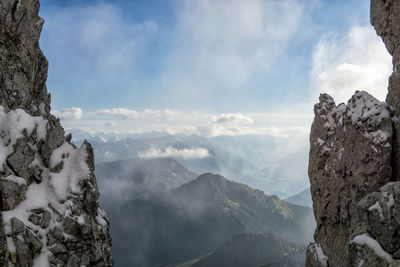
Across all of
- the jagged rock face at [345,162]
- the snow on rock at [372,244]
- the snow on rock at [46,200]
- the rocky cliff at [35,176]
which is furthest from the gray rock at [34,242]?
the jagged rock face at [345,162]

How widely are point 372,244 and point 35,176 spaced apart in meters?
41.5

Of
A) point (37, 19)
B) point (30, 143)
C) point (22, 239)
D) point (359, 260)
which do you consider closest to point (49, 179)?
point (30, 143)

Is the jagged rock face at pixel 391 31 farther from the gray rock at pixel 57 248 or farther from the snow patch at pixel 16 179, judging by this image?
the snow patch at pixel 16 179

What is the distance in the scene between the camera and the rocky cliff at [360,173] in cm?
2788

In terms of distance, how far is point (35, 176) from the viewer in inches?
1309

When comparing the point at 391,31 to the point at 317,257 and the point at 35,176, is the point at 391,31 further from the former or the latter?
the point at 35,176

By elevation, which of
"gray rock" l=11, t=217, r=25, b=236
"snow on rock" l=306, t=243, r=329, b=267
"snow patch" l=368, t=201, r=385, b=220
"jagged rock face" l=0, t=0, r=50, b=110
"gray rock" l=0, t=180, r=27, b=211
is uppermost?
"jagged rock face" l=0, t=0, r=50, b=110

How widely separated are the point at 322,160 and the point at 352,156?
769 centimetres

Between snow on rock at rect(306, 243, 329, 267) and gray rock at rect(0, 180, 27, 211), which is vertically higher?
gray rock at rect(0, 180, 27, 211)

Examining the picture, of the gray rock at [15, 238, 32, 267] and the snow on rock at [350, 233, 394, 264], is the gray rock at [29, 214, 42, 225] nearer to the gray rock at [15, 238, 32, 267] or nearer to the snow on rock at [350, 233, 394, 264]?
the gray rock at [15, 238, 32, 267]

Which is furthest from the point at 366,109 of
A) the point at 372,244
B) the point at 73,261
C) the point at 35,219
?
the point at 35,219

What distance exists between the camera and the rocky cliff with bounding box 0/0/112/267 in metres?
29.4

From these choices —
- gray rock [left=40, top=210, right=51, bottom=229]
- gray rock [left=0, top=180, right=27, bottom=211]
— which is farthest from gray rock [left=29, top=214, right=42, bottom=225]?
gray rock [left=0, top=180, right=27, bottom=211]

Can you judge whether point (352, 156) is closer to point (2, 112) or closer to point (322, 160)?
point (322, 160)
